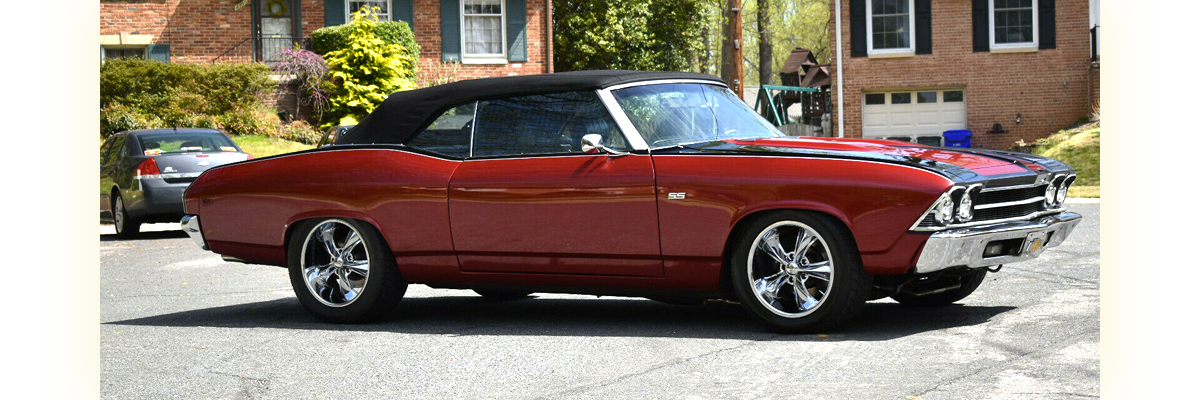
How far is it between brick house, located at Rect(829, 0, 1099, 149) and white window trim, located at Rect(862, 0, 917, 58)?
24 millimetres

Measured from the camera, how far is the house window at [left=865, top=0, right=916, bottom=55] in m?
30.1

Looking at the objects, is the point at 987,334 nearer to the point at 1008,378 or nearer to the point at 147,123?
the point at 1008,378

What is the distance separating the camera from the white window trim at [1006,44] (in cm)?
2967

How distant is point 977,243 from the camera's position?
5.99 meters

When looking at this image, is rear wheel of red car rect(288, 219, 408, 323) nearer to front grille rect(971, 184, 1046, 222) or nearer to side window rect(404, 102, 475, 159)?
side window rect(404, 102, 475, 159)

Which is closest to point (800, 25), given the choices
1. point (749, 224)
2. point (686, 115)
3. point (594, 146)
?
point (686, 115)

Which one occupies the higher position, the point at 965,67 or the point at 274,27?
the point at 274,27

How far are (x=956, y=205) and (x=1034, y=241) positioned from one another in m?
0.62

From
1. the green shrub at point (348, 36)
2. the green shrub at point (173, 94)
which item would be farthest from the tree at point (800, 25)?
the green shrub at point (173, 94)

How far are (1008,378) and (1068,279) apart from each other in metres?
3.72

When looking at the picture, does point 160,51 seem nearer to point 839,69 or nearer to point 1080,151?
point 839,69

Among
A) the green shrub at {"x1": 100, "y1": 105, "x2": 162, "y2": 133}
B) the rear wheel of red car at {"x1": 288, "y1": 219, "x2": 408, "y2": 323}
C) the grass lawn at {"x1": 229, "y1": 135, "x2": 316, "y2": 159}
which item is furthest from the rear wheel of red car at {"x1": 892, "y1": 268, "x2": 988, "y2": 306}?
the green shrub at {"x1": 100, "y1": 105, "x2": 162, "y2": 133}

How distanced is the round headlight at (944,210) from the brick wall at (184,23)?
1013 inches

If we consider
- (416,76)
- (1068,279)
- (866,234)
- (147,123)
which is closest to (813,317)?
(866,234)
